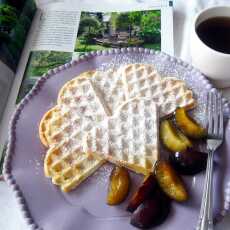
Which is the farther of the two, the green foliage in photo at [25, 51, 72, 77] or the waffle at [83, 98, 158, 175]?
the green foliage in photo at [25, 51, 72, 77]

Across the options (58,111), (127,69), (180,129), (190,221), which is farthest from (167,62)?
(190,221)

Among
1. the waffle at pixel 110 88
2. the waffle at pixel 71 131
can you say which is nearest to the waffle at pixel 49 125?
the waffle at pixel 71 131

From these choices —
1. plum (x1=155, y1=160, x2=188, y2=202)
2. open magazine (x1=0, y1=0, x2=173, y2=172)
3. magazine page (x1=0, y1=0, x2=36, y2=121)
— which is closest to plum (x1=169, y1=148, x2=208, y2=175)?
plum (x1=155, y1=160, x2=188, y2=202)

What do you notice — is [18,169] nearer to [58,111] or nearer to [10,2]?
[58,111]

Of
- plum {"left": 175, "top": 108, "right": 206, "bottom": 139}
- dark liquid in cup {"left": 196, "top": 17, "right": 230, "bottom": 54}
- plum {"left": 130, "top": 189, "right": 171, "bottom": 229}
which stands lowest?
plum {"left": 130, "top": 189, "right": 171, "bottom": 229}

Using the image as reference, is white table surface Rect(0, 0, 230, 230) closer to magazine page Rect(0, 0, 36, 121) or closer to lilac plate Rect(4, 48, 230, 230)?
lilac plate Rect(4, 48, 230, 230)

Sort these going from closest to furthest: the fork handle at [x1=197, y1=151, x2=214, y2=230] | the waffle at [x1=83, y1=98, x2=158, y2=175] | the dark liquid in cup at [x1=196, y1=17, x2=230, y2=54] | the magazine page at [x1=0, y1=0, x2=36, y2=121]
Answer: the fork handle at [x1=197, y1=151, x2=214, y2=230] < the waffle at [x1=83, y1=98, x2=158, y2=175] < the dark liquid in cup at [x1=196, y1=17, x2=230, y2=54] < the magazine page at [x1=0, y1=0, x2=36, y2=121]

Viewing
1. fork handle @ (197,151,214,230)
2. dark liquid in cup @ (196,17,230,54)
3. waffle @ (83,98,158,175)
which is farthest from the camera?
dark liquid in cup @ (196,17,230,54)

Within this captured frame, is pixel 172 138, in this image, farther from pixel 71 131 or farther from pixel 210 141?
pixel 71 131
